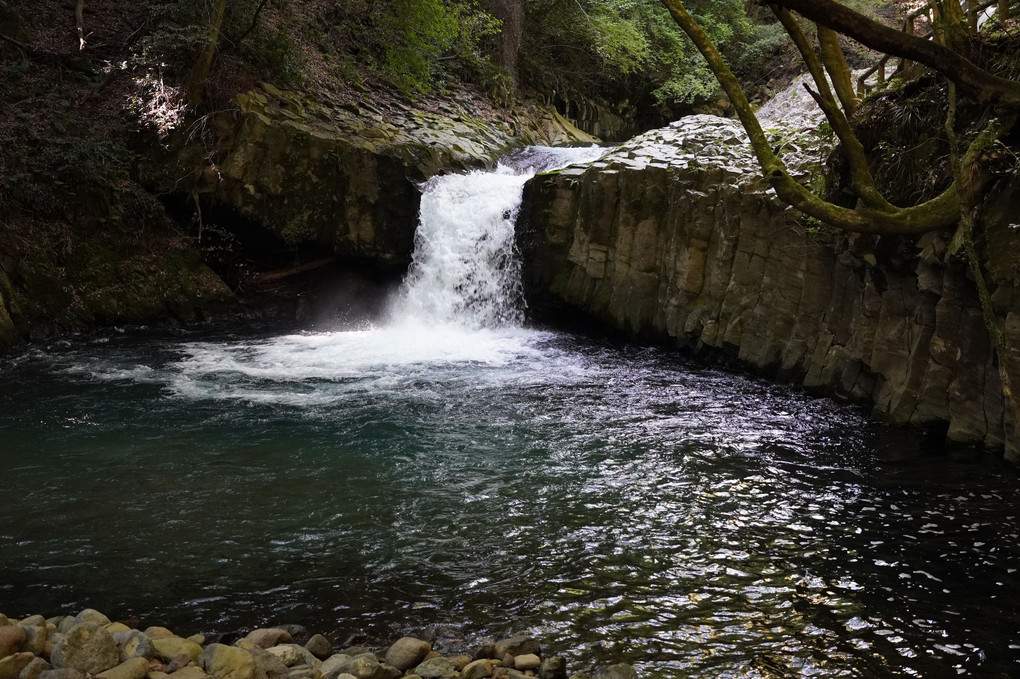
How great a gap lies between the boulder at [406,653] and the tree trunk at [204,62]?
1174 centimetres

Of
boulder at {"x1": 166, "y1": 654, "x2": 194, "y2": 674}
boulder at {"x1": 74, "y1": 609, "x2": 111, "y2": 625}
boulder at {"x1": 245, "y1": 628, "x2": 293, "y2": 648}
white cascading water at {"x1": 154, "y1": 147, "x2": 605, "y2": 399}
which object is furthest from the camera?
white cascading water at {"x1": 154, "y1": 147, "x2": 605, "y2": 399}

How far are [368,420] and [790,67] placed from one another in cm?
1790

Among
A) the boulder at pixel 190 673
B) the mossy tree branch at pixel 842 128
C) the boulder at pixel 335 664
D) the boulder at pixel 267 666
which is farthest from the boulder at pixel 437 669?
the mossy tree branch at pixel 842 128

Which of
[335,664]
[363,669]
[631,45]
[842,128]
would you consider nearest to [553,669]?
[363,669]

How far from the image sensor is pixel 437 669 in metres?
3.59

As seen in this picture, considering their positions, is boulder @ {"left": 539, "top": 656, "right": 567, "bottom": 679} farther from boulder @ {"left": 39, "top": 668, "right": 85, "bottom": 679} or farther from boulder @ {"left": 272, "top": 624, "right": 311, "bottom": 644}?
boulder @ {"left": 39, "top": 668, "right": 85, "bottom": 679}

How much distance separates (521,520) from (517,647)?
183 cm

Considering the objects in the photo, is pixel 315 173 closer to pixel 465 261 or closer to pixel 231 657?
pixel 465 261

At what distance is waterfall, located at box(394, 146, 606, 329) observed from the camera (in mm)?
13258

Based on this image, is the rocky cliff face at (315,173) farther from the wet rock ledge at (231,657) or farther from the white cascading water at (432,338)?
the wet rock ledge at (231,657)

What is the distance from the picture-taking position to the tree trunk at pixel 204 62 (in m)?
12.5

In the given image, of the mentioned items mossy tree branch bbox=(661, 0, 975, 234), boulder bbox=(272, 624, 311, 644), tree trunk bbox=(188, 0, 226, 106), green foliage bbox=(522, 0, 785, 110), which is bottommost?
boulder bbox=(272, 624, 311, 644)

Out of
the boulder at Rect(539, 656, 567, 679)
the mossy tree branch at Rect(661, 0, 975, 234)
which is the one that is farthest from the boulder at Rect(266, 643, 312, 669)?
the mossy tree branch at Rect(661, 0, 975, 234)

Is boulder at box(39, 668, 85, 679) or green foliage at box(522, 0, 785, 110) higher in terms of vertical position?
green foliage at box(522, 0, 785, 110)
